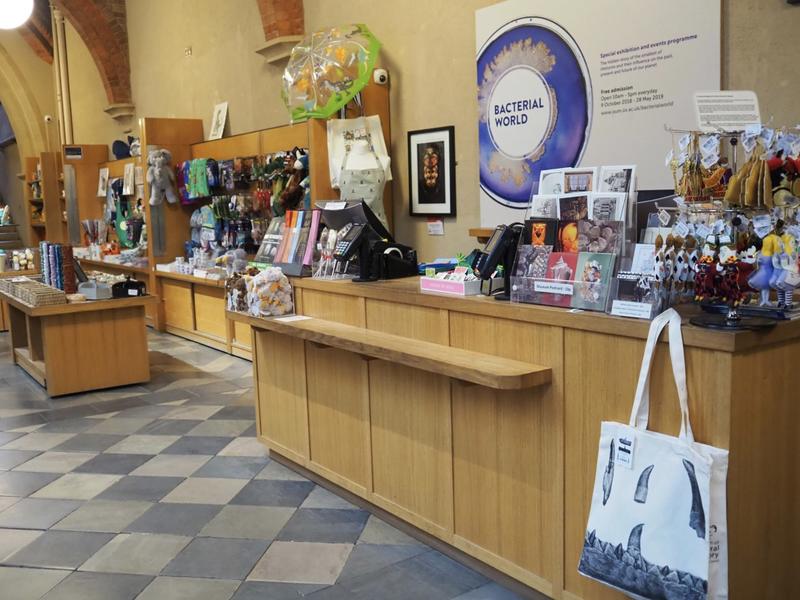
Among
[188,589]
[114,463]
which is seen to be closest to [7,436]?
[114,463]

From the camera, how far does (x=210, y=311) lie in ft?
27.2

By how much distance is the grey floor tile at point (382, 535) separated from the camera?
3.39 m

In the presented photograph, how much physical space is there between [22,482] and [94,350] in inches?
85.1

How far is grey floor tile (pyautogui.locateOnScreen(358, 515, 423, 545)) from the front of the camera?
3391mm

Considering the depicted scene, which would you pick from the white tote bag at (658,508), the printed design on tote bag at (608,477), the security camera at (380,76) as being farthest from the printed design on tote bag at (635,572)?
the security camera at (380,76)

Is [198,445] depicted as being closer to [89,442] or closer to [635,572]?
[89,442]

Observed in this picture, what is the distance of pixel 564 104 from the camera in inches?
185

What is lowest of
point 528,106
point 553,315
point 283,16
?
point 553,315

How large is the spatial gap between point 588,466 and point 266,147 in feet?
18.4

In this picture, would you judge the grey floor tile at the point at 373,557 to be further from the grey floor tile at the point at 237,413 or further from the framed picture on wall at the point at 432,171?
the framed picture on wall at the point at 432,171

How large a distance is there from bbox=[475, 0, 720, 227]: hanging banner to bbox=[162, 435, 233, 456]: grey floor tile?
2328 mm

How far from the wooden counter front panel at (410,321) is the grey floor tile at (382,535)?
89 cm

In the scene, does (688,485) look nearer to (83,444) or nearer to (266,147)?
(83,444)

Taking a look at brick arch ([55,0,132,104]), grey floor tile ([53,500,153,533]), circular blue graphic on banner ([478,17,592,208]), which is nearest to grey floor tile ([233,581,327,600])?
grey floor tile ([53,500,153,533])
